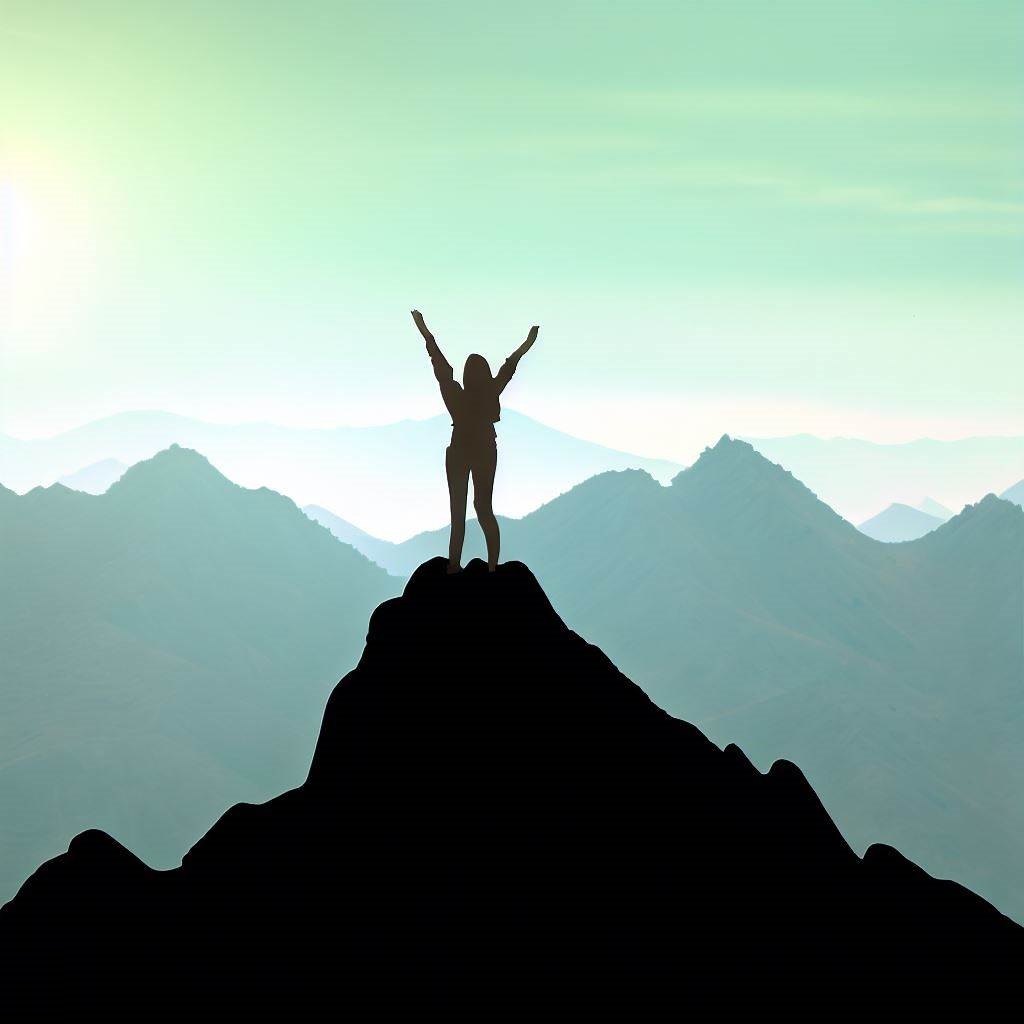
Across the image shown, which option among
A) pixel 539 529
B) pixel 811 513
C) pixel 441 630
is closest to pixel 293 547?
pixel 539 529

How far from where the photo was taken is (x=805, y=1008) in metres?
16.5

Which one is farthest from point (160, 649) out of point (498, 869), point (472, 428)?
point (498, 869)

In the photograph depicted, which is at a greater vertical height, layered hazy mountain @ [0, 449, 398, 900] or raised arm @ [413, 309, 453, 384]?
layered hazy mountain @ [0, 449, 398, 900]

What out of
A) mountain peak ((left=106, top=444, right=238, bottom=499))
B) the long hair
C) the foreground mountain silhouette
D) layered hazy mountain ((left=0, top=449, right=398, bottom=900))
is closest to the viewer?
the foreground mountain silhouette

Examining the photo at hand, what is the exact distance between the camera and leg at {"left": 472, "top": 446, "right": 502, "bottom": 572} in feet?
68.4

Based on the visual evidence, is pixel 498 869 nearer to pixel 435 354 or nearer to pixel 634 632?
pixel 435 354

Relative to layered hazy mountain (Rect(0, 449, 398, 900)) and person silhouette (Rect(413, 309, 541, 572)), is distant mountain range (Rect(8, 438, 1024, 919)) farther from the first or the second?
person silhouette (Rect(413, 309, 541, 572))

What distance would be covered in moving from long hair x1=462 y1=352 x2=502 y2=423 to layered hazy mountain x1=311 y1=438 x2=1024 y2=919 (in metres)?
57.4

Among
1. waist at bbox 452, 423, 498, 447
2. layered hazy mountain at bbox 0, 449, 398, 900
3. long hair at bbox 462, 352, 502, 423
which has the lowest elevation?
waist at bbox 452, 423, 498, 447

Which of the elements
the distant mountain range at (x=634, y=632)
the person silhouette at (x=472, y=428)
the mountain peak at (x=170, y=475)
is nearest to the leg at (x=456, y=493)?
the person silhouette at (x=472, y=428)

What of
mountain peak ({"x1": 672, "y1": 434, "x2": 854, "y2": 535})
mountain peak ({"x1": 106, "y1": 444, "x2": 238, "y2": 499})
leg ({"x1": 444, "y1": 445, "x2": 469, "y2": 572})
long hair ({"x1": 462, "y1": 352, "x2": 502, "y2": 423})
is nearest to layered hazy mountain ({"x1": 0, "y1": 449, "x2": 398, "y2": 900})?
mountain peak ({"x1": 106, "y1": 444, "x2": 238, "y2": 499})

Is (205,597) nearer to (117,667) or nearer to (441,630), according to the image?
(117,667)

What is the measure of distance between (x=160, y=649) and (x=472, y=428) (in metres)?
76.4

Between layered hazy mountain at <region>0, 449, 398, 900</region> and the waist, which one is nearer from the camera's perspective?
the waist
